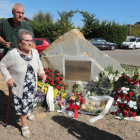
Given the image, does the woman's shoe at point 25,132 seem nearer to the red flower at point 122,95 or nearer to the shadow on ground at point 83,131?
the shadow on ground at point 83,131

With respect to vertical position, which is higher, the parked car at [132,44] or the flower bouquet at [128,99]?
the parked car at [132,44]

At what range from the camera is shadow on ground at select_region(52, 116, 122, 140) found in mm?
2338

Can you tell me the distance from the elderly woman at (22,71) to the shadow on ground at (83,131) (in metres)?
0.64

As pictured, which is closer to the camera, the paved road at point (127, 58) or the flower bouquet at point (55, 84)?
the flower bouquet at point (55, 84)

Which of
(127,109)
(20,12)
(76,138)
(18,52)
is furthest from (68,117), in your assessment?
(20,12)

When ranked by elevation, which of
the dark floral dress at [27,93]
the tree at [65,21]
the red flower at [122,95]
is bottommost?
the red flower at [122,95]

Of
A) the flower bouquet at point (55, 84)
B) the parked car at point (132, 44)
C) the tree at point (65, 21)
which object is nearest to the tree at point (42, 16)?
the parked car at point (132, 44)

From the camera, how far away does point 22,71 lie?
2160 mm

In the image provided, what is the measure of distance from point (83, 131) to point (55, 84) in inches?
48.9

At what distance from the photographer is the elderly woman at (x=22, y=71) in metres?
2.10

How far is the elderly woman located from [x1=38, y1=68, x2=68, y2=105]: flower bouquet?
0.92 m

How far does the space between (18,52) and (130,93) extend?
6.44 feet


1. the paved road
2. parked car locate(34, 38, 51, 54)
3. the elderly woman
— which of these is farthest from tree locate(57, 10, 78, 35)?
the elderly woman

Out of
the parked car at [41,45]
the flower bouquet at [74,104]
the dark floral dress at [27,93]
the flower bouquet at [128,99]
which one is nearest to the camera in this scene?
the dark floral dress at [27,93]
